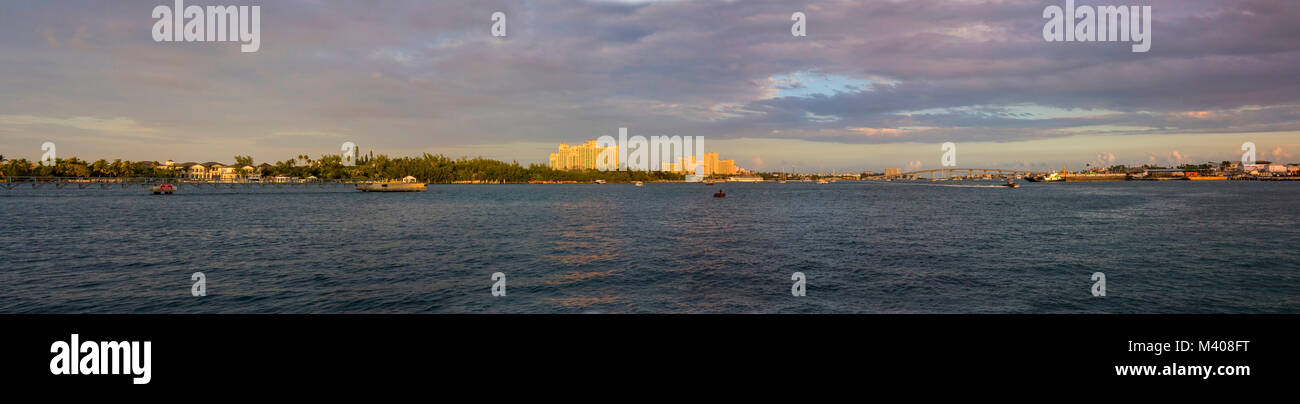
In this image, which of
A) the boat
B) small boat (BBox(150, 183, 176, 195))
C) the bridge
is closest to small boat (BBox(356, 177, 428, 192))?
the boat

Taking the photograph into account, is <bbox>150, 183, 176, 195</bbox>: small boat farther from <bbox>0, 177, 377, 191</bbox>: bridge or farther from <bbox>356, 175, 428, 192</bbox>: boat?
<bbox>356, 175, 428, 192</bbox>: boat

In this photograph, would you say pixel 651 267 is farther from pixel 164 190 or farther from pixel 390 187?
pixel 390 187

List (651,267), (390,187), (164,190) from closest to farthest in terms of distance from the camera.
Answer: (651,267), (164,190), (390,187)

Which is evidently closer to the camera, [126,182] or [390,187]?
[126,182]

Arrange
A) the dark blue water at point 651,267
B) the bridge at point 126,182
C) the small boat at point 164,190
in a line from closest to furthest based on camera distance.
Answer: the dark blue water at point 651,267 < the small boat at point 164,190 < the bridge at point 126,182

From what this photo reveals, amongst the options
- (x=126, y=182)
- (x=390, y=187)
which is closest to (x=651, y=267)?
(x=390, y=187)

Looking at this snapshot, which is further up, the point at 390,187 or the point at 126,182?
the point at 126,182

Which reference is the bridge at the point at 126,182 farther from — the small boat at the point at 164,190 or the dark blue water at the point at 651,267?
the dark blue water at the point at 651,267

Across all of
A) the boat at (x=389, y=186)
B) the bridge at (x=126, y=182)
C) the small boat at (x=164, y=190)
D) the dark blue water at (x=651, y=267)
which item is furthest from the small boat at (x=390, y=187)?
the dark blue water at (x=651, y=267)

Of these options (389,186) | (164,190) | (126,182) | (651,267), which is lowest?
(651,267)

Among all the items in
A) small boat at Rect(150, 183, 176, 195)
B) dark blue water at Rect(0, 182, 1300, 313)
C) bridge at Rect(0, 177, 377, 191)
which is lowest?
dark blue water at Rect(0, 182, 1300, 313)
